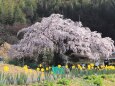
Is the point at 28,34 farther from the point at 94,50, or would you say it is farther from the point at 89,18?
the point at 89,18

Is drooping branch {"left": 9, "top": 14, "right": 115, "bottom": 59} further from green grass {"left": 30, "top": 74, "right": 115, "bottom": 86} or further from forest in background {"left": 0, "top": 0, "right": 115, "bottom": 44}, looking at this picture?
forest in background {"left": 0, "top": 0, "right": 115, "bottom": 44}

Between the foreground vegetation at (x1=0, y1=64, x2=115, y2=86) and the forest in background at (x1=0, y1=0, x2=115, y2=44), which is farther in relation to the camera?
the forest in background at (x1=0, y1=0, x2=115, y2=44)

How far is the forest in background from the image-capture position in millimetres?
66062

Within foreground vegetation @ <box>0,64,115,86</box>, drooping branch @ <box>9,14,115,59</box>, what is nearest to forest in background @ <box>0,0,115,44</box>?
drooping branch @ <box>9,14,115,59</box>

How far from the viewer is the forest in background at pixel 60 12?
66062 millimetres

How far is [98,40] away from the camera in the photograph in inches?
1054

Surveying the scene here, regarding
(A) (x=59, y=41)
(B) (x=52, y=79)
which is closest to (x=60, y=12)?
(A) (x=59, y=41)

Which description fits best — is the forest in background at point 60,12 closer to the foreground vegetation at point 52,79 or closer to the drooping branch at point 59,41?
the drooping branch at point 59,41

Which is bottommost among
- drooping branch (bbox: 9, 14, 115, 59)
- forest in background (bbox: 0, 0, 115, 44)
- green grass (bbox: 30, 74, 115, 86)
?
green grass (bbox: 30, 74, 115, 86)

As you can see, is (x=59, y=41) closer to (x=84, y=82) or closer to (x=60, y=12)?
(x=84, y=82)

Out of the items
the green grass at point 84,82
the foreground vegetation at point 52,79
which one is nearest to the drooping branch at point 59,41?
the foreground vegetation at point 52,79

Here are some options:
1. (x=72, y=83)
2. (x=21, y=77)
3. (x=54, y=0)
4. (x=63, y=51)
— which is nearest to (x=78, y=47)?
(x=63, y=51)

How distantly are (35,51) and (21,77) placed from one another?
12.2m

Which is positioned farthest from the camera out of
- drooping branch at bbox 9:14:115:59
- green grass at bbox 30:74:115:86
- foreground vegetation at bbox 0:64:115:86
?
drooping branch at bbox 9:14:115:59
